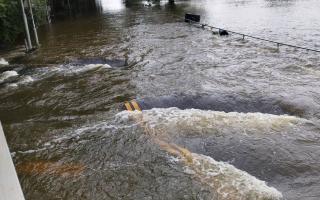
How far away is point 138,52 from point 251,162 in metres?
11.9

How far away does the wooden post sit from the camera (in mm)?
1999

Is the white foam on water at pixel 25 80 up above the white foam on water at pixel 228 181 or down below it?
below

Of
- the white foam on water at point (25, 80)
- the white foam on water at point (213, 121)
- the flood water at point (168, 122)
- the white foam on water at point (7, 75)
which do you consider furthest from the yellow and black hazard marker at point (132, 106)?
the white foam on water at point (7, 75)

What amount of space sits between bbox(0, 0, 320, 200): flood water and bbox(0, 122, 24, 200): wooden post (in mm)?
4386

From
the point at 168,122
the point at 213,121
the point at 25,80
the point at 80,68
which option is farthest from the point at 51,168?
the point at 80,68

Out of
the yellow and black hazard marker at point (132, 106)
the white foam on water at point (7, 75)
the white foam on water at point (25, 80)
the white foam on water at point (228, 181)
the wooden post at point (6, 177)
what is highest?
the wooden post at point (6, 177)

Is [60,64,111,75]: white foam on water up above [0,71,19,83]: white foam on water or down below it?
above

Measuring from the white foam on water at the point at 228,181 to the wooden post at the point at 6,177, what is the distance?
4595 millimetres

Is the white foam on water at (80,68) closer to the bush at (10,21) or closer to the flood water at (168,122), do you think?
the flood water at (168,122)

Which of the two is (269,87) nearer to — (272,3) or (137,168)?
(137,168)

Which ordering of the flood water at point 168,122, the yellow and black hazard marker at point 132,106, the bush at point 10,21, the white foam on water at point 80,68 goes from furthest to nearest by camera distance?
the bush at point 10,21 < the white foam on water at point 80,68 < the yellow and black hazard marker at point 132,106 < the flood water at point 168,122

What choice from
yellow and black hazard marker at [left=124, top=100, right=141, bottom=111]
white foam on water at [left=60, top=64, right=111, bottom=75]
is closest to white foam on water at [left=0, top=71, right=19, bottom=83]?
white foam on water at [left=60, top=64, right=111, bottom=75]

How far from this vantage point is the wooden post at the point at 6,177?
2.00m

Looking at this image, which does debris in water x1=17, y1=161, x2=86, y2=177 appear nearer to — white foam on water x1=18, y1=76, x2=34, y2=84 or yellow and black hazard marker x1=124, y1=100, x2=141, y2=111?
yellow and black hazard marker x1=124, y1=100, x2=141, y2=111
